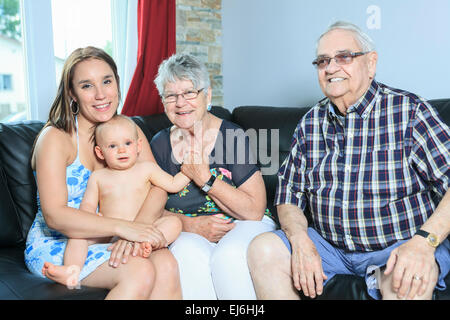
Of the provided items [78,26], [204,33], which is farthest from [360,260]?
[204,33]

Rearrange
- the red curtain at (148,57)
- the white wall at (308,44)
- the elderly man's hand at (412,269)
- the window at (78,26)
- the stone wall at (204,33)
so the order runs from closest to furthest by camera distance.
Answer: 1. the elderly man's hand at (412,269)
2. the white wall at (308,44)
3. the window at (78,26)
4. the red curtain at (148,57)
5. the stone wall at (204,33)

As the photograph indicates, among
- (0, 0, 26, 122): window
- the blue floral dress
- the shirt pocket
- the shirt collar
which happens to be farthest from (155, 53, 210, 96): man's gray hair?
(0, 0, 26, 122): window

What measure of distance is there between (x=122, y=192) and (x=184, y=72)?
1.80ft

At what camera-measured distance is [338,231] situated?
1.62m

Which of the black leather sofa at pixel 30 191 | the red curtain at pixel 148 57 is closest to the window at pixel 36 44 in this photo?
the red curtain at pixel 148 57

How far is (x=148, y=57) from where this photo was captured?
2764mm

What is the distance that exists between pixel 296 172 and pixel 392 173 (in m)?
0.39

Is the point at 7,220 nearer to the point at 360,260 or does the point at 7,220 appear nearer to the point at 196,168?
the point at 196,168

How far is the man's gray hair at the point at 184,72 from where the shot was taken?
1.79m

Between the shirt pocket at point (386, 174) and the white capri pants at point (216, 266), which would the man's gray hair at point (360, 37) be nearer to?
the shirt pocket at point (386, 174)

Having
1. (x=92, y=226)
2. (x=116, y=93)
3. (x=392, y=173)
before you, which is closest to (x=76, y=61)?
(x=116, y=93)

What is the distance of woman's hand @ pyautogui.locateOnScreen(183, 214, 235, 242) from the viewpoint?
5.81 ft

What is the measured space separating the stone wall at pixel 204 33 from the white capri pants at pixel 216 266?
187 centimetres
